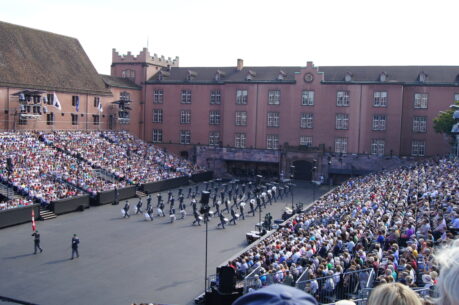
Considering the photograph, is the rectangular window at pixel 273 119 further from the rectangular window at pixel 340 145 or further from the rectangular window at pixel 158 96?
the rectangular window at pixel 158 96

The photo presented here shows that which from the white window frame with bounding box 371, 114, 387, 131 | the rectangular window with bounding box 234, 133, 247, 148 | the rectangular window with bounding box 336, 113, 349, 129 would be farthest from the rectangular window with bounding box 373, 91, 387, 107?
the rectangular window with bounding box 234, 133, 247, 148

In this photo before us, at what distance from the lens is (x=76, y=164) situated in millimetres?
43250

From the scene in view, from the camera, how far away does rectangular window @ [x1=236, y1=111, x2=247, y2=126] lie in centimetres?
6084

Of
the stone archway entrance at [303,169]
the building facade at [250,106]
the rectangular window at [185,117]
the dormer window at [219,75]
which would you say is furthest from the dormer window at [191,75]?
the stone archway entrance at [303,169]

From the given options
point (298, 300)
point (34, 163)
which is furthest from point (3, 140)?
point (298, 300)

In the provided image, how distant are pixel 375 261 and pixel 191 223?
20201 mm

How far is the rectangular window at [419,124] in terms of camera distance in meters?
55.0

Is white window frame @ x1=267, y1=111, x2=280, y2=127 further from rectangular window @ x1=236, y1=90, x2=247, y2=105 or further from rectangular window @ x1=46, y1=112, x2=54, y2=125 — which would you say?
rectangular window @ x1=46, y1=112, x2=54, y2=125

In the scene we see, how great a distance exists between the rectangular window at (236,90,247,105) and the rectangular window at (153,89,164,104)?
10.7 meters

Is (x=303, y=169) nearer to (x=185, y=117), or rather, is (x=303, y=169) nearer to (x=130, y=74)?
(x=185, y=117)

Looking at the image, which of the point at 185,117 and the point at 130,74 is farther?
the point at 130,74

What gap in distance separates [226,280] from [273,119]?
44.2 m

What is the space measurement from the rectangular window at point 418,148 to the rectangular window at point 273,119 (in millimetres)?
15909

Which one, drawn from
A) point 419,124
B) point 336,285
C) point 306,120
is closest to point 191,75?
point 306,120
